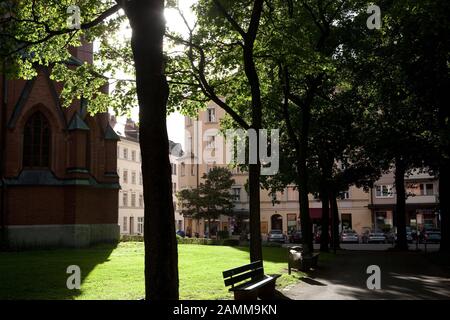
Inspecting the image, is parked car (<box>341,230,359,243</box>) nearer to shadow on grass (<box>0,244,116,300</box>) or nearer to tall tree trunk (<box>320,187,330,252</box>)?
tall tree trunk (<box>320,187,330,252</box>)

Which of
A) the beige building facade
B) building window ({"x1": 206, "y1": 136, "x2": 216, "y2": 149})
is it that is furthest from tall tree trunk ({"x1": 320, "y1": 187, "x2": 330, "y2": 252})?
building window ({"x1": 206, "y1": 136, "x2": 216, "y2": 149})

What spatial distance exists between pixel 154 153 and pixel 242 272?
Answer: 4.91 meters

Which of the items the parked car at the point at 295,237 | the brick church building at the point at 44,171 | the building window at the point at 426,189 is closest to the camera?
the brick church building at the point at 44,171

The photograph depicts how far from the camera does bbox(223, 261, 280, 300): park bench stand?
10430mm

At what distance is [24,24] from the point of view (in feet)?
42.8

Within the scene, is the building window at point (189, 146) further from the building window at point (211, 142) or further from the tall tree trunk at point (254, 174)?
the tall tree trunk at point (254, 174)

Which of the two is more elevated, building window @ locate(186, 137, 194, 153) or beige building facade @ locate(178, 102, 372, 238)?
building window @ locate(186, 137, 194, 153)

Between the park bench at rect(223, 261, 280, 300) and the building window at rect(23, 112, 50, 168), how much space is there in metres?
23.2

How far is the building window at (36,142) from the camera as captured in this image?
32.0 meters

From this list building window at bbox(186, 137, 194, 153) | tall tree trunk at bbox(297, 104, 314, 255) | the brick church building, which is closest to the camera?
tall tree trunk at bbox(297, 104, 314, 255)

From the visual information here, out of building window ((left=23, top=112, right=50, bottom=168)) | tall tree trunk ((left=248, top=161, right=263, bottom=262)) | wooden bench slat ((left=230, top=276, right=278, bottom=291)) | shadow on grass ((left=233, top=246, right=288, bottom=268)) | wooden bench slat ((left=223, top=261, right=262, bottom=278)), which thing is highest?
building window ((left=23, top=112, right=50, bottom=168))

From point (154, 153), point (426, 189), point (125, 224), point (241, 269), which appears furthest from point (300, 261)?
point (125, 224)

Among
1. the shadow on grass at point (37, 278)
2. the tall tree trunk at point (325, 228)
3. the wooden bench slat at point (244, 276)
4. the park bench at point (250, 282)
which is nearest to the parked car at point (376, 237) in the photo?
the tall tree trunk at point (325, 228)

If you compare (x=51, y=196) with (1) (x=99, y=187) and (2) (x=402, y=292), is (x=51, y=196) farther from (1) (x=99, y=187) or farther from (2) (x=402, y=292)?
(2) (x=402, y=292)
